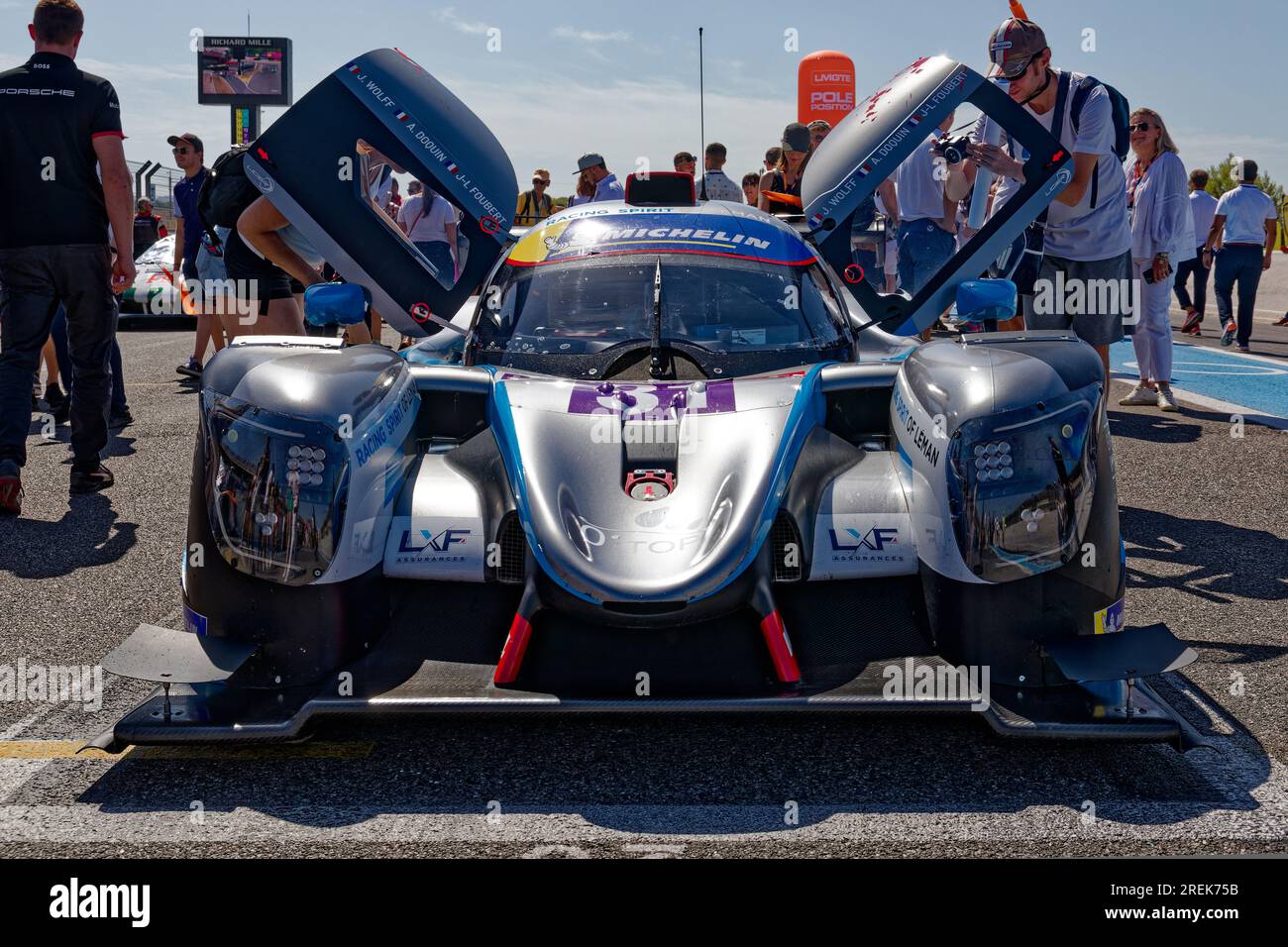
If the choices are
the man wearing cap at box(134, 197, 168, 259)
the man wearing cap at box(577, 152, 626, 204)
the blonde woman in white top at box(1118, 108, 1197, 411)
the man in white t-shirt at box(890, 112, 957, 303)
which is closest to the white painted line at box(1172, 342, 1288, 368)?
the blonde woman in white top at box(1118, 108, 1197, 411)

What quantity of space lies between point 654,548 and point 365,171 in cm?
272

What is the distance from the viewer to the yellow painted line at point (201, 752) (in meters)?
3.20

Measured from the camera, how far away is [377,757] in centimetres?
317

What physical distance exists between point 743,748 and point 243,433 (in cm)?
146

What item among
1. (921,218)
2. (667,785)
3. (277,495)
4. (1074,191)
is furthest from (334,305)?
(921,218)

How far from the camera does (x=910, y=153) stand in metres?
5.05

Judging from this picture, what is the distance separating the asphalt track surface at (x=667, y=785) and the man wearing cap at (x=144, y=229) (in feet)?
55.1

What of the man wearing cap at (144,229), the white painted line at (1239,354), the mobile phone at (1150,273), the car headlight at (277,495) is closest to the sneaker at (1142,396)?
the mobile phone at (1150,273)

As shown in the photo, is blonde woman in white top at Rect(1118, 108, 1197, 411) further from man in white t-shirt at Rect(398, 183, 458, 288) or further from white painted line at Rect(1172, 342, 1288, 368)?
man in white t-shirt at Rect(398, 183, 458, 288)

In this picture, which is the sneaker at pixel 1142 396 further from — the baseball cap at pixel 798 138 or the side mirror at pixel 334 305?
the side mirror at pixel 334 305

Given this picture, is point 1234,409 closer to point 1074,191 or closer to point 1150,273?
point 1150,273
